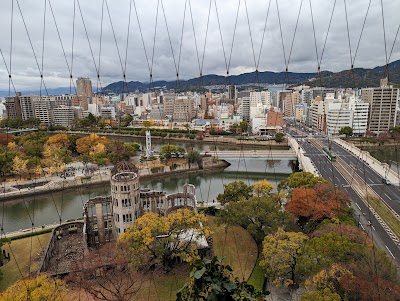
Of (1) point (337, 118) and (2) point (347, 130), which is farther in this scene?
(1) point (337, 118)

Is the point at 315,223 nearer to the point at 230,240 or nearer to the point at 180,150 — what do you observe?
the point at 230,240

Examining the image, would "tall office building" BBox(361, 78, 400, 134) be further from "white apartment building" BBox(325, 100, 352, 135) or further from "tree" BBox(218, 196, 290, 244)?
"tree" BBox(218, 196, 290, 244)

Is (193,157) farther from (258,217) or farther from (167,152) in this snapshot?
(258,217)

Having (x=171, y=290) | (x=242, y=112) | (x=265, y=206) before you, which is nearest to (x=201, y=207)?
(x=265, y=206)

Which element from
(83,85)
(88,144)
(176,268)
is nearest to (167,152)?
(88,144)

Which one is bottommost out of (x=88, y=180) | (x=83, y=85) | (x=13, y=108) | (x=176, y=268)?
(x=88, y=180)

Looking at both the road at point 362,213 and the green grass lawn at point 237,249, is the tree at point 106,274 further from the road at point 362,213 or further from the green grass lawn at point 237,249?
the road at point 362,213
